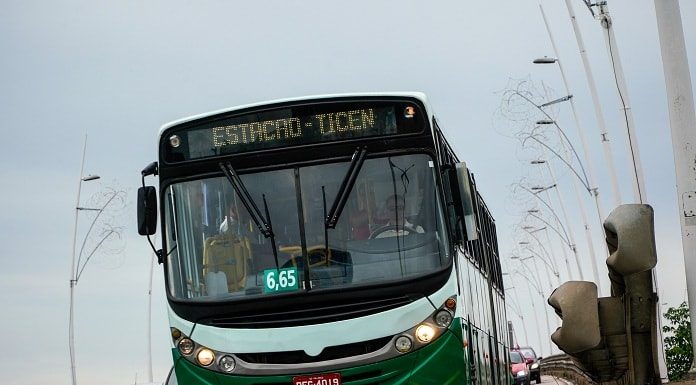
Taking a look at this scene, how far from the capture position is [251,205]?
12.8 m

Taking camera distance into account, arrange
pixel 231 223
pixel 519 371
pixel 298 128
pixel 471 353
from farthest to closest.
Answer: pixel 519 371 < pixel 471 353 < pixel 298 128 < pixel 231 223

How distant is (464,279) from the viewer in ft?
44.1

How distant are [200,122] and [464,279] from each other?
283 centimetres

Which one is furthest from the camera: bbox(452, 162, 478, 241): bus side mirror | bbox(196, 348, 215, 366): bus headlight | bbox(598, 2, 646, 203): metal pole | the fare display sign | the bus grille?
bbox(598, 2, 646, 203): metal pole

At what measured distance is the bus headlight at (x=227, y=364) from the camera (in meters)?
12.5

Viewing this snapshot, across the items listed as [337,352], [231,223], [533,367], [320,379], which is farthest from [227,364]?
[533,367]

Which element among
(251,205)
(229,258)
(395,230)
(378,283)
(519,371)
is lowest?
(519,371)

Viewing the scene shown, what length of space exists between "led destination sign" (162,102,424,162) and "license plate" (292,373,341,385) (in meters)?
2.14

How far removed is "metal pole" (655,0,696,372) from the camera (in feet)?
42.9

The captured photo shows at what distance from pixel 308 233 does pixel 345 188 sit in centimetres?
54

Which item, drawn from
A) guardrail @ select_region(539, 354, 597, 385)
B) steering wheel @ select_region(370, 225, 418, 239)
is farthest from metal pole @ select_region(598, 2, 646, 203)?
steering wheel @ select_region(370, 225, 418, 239)

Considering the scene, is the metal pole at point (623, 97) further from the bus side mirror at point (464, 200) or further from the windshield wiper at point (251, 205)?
the windshield wiper at point (251, 205)

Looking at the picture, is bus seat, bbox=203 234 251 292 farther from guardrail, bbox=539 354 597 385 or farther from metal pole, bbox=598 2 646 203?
guardrail, bbox=539 354 597 385

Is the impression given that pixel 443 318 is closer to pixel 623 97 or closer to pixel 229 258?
pixel 229 258
